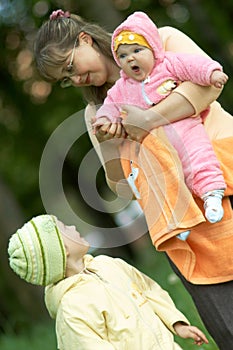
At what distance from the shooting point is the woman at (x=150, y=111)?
3.06m

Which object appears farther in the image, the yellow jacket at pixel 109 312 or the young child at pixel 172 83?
the yellow jacket at pixel 109 312

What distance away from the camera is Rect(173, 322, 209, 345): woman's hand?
3.39 meters

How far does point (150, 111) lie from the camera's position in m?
3.07

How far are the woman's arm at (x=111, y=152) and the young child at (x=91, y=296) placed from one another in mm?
307

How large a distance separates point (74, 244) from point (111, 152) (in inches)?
19.3

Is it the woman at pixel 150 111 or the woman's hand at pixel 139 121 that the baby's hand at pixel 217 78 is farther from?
the woman's hand at pixel 139 121

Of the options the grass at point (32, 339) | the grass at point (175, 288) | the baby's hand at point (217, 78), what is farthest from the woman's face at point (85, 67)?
the grass at point (32, 339)

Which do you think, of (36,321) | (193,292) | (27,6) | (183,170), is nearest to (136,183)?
(183,170)

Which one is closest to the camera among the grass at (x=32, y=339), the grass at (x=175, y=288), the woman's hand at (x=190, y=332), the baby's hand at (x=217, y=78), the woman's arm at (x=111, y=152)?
the baby's hand at (x=217, y=78)

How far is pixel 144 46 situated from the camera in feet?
10.1

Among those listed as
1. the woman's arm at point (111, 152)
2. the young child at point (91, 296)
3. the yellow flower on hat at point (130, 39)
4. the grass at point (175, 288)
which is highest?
the yellow flower on hat at point (130, 39)

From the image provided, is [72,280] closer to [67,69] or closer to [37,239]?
[37,239]

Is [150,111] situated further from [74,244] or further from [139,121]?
[74,244]

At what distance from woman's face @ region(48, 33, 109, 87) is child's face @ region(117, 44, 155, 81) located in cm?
23
